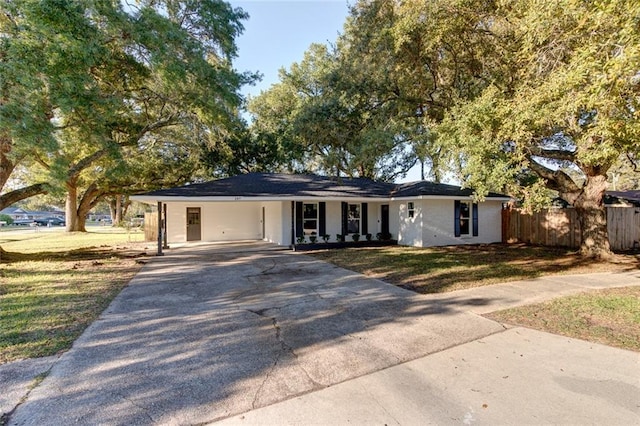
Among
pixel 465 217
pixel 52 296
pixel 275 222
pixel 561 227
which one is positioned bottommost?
pixel 52 296

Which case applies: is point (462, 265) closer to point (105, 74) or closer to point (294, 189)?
point (294, 189)

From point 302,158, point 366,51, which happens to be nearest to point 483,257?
point 366,51

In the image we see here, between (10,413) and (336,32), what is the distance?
1683cm

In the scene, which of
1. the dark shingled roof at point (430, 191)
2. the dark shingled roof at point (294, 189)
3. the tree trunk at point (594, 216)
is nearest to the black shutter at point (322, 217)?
the dark shingled roof at point (294, 189)

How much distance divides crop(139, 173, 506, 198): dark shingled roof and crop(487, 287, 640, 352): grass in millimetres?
8474

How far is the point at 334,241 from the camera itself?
599 inches

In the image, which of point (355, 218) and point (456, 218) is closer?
point (456, 218)

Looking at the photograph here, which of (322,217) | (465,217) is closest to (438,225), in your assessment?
(465,217)

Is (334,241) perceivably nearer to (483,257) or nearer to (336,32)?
(483,257)

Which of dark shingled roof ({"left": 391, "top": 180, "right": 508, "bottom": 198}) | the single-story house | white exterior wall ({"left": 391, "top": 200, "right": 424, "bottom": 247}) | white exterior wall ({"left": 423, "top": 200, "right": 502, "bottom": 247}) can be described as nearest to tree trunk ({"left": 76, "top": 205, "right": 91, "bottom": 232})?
the single-story house

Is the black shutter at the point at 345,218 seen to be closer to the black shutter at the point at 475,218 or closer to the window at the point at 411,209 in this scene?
the window at the point at 411,209

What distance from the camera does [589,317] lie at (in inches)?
206

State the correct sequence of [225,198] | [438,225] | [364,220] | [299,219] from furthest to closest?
1. [364,220]
2. [438,225]
3. [299,219]
4. [225,198]

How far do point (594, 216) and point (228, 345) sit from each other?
12886 millimetres
